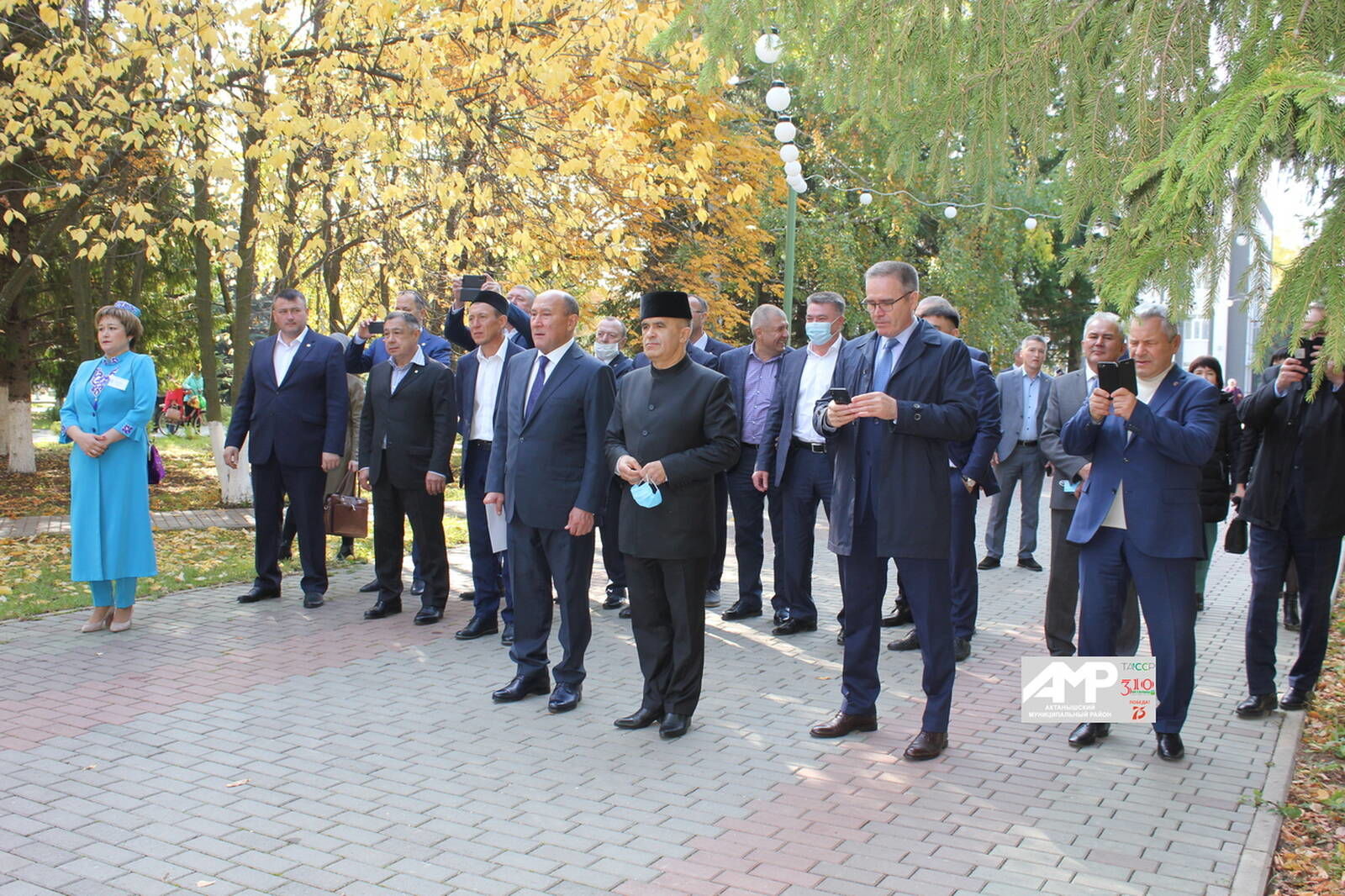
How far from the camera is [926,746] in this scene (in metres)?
5.38

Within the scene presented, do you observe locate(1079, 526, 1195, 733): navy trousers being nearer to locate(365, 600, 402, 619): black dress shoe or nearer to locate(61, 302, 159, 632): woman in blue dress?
locate(365, 600, 402, 619): black dress shoe

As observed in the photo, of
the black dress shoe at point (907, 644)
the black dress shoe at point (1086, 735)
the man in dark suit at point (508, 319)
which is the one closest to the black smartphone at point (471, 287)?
the man in dark suit at point (508, 319)

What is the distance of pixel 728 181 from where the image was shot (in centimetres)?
1869

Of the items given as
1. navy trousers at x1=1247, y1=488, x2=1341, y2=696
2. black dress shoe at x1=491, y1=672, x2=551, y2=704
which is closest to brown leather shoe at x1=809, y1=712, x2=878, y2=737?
black dress shoe at x1=491, y1=672, x2=551, y2=704

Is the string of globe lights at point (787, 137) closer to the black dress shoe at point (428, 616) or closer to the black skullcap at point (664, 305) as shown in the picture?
the black skullcap at point (664, 305)

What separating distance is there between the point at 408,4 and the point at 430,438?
235 inches

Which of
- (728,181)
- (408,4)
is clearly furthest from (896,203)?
(408,4)

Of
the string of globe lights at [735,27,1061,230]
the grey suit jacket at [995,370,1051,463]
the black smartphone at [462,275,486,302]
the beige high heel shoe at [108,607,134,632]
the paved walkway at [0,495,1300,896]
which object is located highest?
the string of globe lights at [735,27,1061,230]

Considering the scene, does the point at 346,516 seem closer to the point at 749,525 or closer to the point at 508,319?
the point at 508,319

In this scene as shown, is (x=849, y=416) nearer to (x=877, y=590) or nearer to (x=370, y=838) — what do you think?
(x=877, y=590)

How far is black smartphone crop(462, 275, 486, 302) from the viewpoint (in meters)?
7.76

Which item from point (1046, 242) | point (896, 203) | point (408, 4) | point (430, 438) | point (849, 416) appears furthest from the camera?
point (1046, 242)

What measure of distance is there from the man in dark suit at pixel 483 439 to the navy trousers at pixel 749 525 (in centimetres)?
181

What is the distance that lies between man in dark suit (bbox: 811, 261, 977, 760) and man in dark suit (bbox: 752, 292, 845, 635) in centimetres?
211
